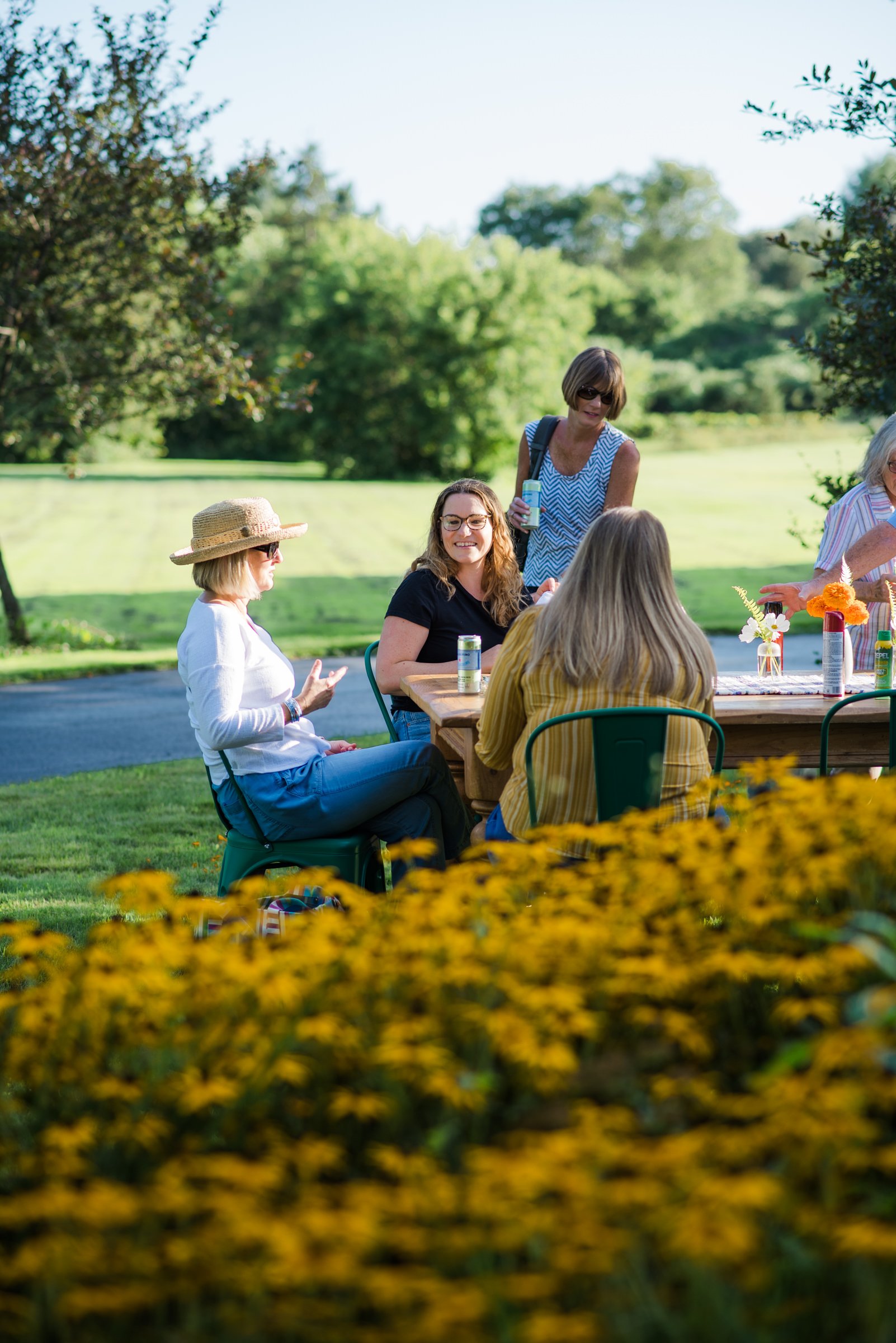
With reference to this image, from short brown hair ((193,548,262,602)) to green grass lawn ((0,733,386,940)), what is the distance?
1394 mm

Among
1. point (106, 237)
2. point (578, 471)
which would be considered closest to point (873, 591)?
point (578, 471)

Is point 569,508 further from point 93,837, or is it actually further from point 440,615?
point 93,837

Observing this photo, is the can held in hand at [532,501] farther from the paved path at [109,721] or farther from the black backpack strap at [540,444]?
the paved path at [109,721]

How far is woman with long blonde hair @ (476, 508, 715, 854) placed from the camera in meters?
3.29

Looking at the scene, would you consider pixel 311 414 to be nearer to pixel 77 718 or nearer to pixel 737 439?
pixel 737 439

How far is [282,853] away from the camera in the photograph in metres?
4.06

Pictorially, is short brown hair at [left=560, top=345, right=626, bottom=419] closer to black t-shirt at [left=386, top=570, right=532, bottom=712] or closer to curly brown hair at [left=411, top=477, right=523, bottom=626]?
curly brown hair at [left=411, top=477, right=523, bottom=626]

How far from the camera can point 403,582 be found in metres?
4.88

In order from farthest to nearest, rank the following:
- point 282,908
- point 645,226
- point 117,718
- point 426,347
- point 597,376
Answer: point 645,226
point 426,347
point 117,718
point 597,376
point 282,908

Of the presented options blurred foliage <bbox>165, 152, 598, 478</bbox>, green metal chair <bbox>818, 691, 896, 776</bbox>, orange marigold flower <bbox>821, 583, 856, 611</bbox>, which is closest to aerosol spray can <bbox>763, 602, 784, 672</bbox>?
orange marigold flower <bbox>821, 583, 856, 611</bbox>

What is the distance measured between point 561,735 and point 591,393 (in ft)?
8.07

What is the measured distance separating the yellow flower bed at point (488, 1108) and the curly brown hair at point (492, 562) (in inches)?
90.4

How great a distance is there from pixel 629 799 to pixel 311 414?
1566 inches

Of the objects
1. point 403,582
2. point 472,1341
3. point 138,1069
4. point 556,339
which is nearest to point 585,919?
point 138,1069
